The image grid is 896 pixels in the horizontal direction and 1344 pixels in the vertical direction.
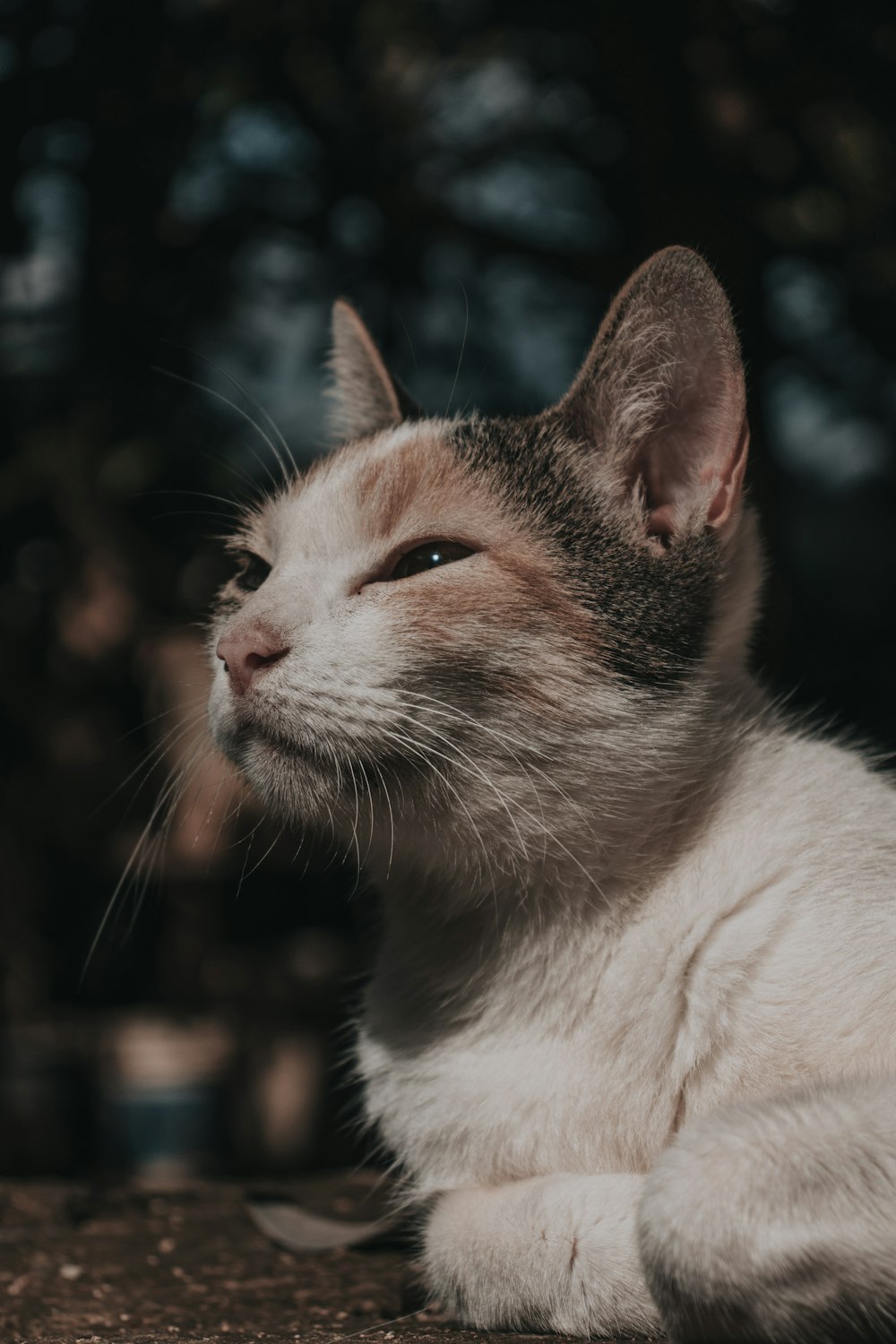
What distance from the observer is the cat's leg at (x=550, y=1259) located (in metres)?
1.45

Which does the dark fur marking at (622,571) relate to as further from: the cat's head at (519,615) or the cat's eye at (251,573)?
the cat's eye at (251,573)

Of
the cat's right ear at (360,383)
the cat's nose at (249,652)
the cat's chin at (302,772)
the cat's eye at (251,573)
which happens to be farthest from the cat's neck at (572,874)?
the cat's right ear at (360,383)

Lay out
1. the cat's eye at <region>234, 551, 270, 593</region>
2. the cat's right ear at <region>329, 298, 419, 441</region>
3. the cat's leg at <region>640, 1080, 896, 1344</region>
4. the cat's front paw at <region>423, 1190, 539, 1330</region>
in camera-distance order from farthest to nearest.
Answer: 1. the cat's right ear at <region>329, 298, 419, 441</region>
2. the cat's eye at <region>234, 551, 270, 593</region>
3. the cat's front paw at <region>423, 1190, 539, 1330</region>
4. the cat's leg at <region>640, 1080, 896, 1344</region>

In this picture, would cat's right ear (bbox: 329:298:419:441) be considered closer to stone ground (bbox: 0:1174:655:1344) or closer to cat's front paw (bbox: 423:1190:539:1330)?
cat's front paw (bbox: 423:1190:539:1330)

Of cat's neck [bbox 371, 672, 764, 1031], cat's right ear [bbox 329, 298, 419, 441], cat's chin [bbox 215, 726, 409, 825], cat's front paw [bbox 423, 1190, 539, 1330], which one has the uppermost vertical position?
cat's right ear [bbox 329, 298, 419, 441]

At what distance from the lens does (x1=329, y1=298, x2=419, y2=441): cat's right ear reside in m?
2.50

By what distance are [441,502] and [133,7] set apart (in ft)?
6.88

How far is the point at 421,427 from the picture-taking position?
6.95 feet

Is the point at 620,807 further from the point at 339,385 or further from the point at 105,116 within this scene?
the point at 105,116

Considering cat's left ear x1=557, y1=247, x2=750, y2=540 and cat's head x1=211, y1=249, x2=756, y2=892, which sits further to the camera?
cat's left ear x1=557, y1=247, x2=750, y2=540

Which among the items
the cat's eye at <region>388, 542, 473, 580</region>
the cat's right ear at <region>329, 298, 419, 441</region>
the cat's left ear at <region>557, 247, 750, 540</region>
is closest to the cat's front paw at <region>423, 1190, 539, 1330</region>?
the cat's eye at <region>388, 542, 473, 580</region>

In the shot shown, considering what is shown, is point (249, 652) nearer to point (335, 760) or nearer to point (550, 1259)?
point (335, 760)

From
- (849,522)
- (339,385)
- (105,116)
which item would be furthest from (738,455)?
(849,522)

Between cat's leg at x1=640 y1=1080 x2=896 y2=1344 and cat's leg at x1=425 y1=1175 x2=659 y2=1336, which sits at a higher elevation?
cat's leg at x1=640 y1=1080 x2=896 y2=1344
